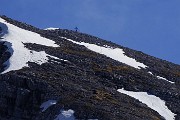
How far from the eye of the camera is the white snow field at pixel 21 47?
164 feet

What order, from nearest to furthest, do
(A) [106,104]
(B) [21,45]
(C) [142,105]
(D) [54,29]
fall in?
(A) [106,104] → (C) [142,105] → (B) [21,45] → (D) [54,29]

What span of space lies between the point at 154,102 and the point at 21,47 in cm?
1508

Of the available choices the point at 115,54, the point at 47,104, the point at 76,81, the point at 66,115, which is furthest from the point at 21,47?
the point at 66,115

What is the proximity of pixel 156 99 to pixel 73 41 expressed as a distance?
22.1 meters

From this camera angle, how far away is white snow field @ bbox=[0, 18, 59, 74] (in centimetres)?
5007

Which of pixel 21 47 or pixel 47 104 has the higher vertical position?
pixel 21 47

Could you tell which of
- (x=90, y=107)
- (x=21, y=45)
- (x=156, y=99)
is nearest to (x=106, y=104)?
(x=90, y=107)

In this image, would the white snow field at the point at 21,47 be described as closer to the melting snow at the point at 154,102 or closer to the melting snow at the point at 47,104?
the melting snow at the point at 47,104

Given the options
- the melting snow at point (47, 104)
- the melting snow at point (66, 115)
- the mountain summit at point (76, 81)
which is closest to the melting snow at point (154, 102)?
the mountain summit at point (76, 81)

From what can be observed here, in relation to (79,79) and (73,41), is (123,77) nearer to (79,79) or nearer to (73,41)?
(79,79)

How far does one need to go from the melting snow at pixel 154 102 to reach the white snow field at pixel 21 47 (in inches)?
365

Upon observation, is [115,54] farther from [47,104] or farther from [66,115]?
[66,115]

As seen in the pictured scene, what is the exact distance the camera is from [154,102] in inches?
2061

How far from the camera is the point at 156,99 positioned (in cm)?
5344
